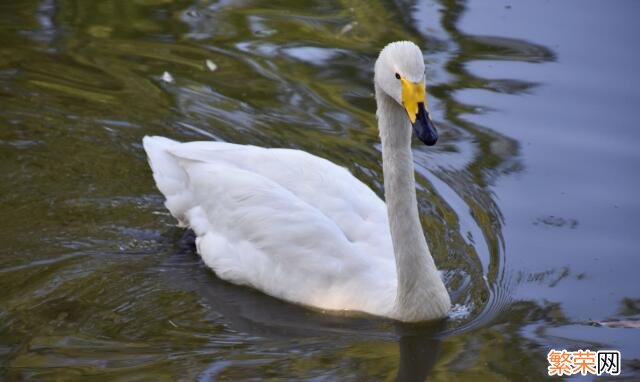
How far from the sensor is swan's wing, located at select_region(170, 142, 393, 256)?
739 centimetres

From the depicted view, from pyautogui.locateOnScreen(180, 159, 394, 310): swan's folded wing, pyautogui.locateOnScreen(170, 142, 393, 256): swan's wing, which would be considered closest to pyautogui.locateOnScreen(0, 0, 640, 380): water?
pyautogui.locateOnScreen(180, 159, 394, 310): swan's folded wing

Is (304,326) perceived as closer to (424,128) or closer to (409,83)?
(424,128)

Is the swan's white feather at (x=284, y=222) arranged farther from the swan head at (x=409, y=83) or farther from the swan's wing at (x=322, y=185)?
the swan head at (x=409, y=83)

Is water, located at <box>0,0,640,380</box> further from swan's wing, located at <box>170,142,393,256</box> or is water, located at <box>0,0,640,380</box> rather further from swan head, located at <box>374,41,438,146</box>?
swan head, located at <box>374,41,438,146</box>

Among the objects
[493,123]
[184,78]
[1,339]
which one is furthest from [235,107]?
[1,339]

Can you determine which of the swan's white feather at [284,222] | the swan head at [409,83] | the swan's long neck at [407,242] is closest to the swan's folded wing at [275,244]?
the swan's white feather at [284,222]

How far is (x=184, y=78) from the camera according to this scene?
33.1ft

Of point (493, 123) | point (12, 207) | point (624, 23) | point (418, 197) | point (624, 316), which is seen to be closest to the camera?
point (624, 316)

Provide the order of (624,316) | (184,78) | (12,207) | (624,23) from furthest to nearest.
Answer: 1. (624,23)
2. (184,78)
3. (12,207)
4. (624,316)

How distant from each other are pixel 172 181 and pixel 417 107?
2.35m

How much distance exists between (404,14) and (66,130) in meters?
3.85

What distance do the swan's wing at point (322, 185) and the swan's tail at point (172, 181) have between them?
134 mm

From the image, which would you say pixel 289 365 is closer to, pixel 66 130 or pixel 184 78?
pixel 66 130

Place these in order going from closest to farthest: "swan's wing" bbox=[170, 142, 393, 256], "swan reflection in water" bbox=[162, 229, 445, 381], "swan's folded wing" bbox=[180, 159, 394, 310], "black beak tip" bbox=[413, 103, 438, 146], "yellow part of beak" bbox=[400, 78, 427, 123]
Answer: "black beak tip" bbox=[413, 103, 438, 146] → "yellow part of beak" bbox=[400, 78, 427, 123] → "swan reflection in water" bbox=[162, 229, 445, 381] → "swan's folded wing" bbox=[180, 159, 394, 310] → "swan's wing" bbox=[170, 142, 393, 256]
